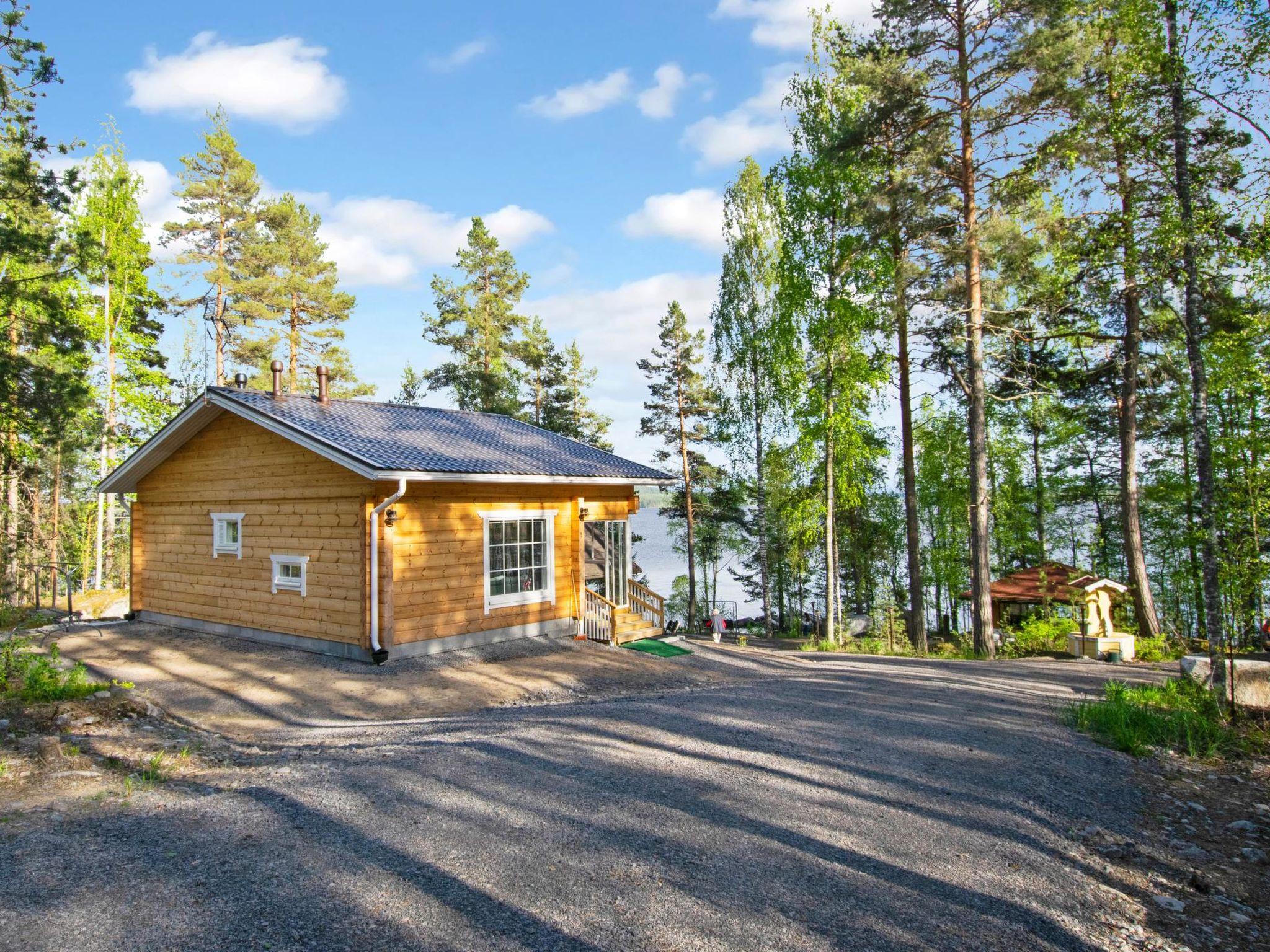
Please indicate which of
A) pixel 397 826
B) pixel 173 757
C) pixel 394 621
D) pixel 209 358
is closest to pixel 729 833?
pixel 397 826

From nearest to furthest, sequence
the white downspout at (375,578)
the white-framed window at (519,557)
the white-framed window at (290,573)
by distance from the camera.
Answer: the white downspout at (375,578) < the white-framed window at (290,573) < the white-framed window at (519,557)

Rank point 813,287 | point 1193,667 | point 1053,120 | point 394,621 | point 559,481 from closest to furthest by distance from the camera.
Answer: point 1193,667 < point 394,621 < point 559,481 < point 1053,120 < point 813,287

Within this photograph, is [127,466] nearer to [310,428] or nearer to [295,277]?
[310,428]

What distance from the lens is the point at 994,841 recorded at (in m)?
4.29

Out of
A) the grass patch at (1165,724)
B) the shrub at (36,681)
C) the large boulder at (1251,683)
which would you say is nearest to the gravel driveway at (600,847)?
the grass patch at (1165,724)

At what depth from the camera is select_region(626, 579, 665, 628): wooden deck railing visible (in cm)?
1458

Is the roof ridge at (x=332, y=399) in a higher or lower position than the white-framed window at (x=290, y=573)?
higher

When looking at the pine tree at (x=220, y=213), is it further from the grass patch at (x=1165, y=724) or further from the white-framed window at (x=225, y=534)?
the grass patch at (x=1165, y=724)

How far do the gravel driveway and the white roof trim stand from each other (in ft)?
13.6

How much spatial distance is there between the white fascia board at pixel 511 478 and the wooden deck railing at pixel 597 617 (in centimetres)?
219

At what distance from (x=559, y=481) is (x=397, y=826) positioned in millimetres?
8295

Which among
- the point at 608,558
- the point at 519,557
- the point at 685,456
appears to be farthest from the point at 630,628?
the point at 685,456

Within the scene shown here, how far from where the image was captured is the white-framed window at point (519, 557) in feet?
38.6

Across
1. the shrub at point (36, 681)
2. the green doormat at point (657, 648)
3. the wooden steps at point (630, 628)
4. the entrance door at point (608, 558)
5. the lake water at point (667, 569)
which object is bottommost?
the lake water at point (667, 569)
